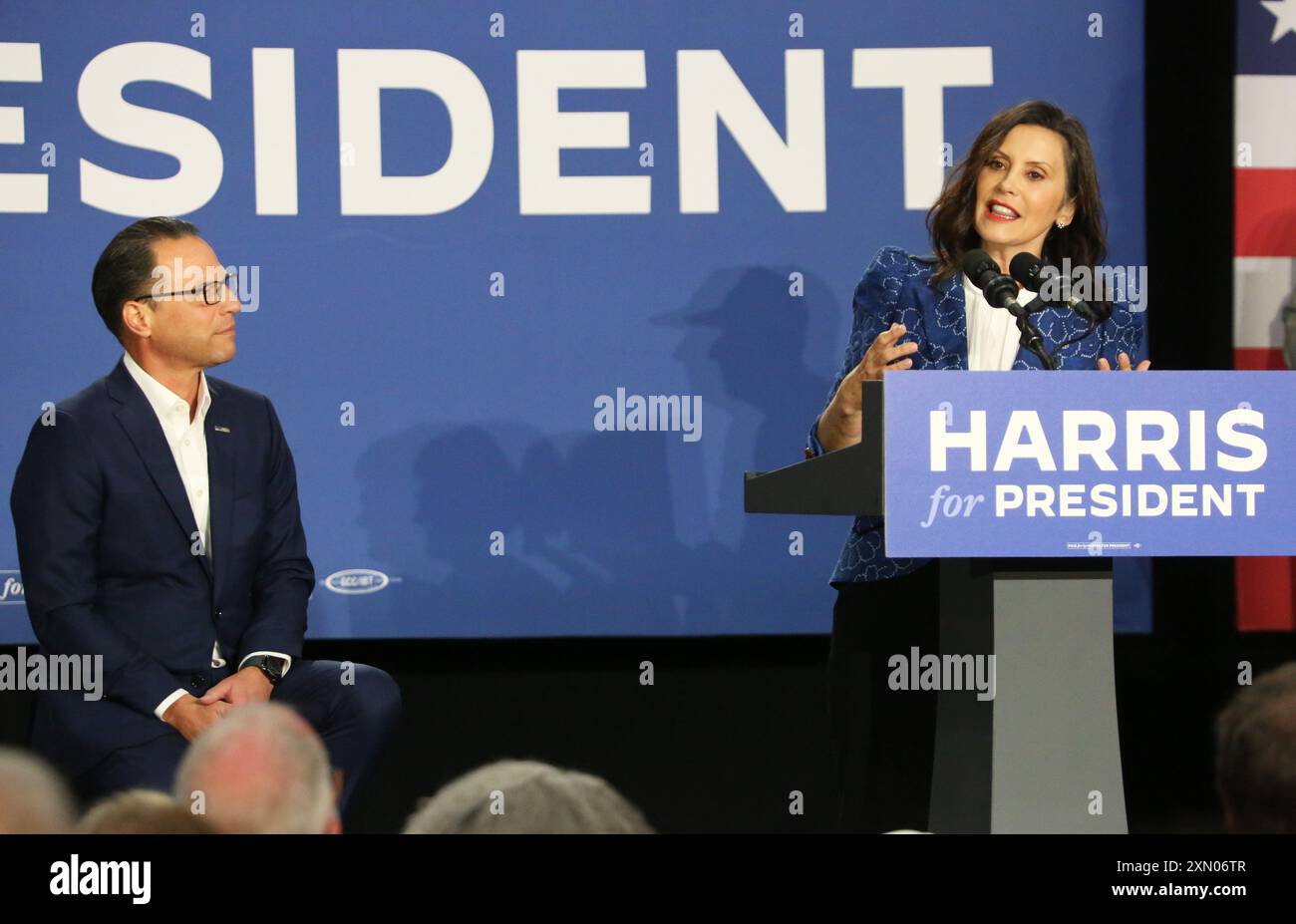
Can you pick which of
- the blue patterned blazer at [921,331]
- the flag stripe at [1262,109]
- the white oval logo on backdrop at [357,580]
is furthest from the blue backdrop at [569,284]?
the blue patterned blazer at [921,331]

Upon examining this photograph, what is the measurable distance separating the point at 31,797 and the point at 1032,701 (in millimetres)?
2044

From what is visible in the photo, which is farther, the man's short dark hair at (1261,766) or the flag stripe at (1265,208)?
the flag stripe at (1265,208)

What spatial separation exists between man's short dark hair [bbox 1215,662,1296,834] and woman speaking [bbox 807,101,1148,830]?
0.88 m

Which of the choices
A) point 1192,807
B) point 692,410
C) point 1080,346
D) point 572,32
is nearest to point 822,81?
point 572,32

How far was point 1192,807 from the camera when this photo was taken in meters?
3.67

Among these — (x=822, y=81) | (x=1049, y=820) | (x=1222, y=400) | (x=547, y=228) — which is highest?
(x=822, y=81)

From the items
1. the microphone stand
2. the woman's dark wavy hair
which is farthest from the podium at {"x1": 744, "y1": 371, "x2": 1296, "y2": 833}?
the woman's dark wavy hair

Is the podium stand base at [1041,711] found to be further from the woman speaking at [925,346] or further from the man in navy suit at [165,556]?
the man in navy suit at [165,556]

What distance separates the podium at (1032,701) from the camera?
2.36 m

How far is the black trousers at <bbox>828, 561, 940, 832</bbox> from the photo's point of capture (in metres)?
2.97

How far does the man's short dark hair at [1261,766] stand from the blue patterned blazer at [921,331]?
36.0 inches

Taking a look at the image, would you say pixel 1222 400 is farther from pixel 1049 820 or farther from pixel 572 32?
pixel 572 32

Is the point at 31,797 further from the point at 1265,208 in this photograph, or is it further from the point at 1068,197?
the point at 1265,208
